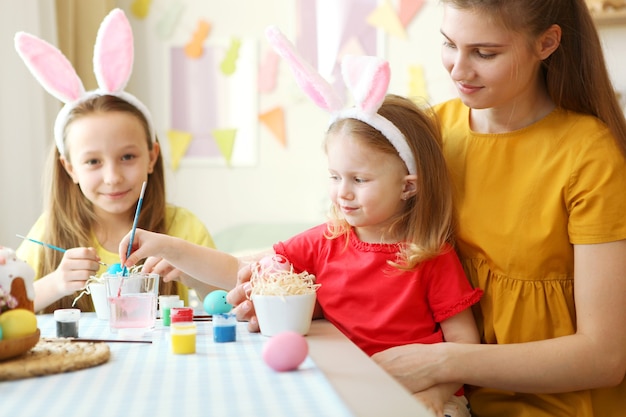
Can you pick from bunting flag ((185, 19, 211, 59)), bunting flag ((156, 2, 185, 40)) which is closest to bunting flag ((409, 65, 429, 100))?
bunting flag ((185, 19, 211, 59))

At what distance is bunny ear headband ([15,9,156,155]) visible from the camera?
1.72 meters

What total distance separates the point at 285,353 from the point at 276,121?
2599 mm

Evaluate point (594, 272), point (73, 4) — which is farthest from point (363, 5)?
point (594, 272)

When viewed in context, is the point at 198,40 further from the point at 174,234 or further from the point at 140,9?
the point at 174,234

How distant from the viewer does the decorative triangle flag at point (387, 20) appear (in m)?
3.54

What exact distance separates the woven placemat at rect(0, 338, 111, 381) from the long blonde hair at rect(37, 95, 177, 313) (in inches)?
29.3

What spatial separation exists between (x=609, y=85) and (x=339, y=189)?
1.73 feet

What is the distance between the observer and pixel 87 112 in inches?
74.3

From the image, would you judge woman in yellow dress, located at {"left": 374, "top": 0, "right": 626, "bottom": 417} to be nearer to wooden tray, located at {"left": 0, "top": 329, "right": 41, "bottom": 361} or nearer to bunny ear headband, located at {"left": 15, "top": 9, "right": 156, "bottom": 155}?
wooden tray, located at {"left": 0, "top": 329, "right": 41, "bottom": 361}

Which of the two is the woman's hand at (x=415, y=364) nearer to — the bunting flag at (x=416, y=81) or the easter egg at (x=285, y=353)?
the easter egg at (x=285, y=353)

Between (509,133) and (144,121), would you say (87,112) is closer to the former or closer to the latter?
(144,121)

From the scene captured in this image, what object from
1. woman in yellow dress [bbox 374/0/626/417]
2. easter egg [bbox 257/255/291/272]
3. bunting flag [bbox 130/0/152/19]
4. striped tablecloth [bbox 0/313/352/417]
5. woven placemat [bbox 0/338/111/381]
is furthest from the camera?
bunting flag [bbox 130/0/152/19]

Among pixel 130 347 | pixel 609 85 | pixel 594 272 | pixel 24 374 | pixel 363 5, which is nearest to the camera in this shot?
pixel 24 374

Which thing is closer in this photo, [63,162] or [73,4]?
[63,162]
